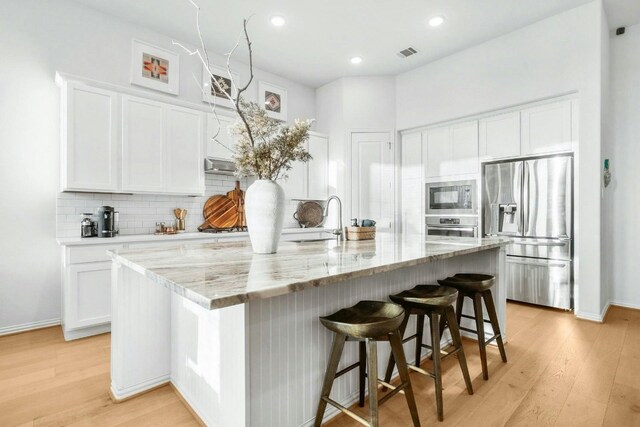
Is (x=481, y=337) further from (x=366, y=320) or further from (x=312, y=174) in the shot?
(x=312, y=174)

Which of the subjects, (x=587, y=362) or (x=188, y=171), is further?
(x=188, y=171)

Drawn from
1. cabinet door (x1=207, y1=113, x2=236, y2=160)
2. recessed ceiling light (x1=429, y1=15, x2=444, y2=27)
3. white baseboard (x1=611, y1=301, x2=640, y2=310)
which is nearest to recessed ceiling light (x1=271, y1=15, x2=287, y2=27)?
cabinet door (x1=207, y1=113, x2=236, y2=160)

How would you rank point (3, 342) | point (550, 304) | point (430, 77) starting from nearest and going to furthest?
point (3, 342) < point (550, 304) < point (430, 77)

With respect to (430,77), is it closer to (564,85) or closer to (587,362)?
(564,85)

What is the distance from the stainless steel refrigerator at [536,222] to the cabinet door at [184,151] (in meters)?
3.55

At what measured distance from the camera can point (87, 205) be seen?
3383 mm

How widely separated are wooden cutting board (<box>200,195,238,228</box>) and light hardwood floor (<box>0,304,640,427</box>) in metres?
1.81

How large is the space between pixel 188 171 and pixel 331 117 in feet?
8.42

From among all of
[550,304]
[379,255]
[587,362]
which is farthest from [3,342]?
[550,304]

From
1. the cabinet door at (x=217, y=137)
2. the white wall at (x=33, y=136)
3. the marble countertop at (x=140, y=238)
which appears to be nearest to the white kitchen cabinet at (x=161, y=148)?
the cabinet door at (x=217, y=137)

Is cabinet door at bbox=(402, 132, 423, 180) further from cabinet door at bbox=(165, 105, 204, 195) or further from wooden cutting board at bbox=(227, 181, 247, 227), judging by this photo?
cabinet door at bbox=(165, 105, 204, 195)

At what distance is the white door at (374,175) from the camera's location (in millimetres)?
5121

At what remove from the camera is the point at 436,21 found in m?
3.71

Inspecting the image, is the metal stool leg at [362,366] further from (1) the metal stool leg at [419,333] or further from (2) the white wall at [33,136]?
(2) the white wall at [33,136]
